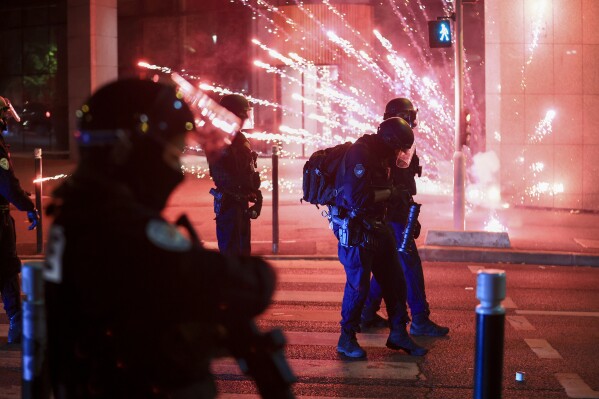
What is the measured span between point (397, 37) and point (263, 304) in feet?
75.3

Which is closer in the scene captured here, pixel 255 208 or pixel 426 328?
pixel 426 328

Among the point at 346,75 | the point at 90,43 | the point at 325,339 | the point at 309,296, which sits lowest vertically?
the point at 325,339

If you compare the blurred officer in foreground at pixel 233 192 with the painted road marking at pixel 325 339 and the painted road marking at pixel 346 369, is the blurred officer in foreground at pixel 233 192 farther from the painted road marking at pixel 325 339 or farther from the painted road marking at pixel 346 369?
the painted road marking at pixel 346 369

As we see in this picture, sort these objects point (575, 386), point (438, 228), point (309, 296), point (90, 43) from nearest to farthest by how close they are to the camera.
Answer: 1. point (575, 386)
2. point (309, 296)
3. point (438, 228)
4. point (90, 43)

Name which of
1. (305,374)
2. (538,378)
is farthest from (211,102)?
(538,378)

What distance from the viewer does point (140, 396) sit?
7.95 ft

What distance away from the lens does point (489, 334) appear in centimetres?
402

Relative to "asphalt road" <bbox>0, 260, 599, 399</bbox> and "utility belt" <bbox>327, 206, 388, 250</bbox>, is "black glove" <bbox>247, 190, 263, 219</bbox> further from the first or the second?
"utility belt" <bbox>327, 206, 388, 250</bbox>

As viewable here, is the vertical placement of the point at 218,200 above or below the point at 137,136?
below

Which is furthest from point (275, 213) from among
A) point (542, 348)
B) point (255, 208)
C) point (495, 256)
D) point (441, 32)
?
point (542, 348)

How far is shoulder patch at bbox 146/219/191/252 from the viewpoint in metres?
2.29

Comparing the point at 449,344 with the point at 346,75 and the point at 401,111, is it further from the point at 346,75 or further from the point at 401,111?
the point at 346,75

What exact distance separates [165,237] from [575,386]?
4.43m

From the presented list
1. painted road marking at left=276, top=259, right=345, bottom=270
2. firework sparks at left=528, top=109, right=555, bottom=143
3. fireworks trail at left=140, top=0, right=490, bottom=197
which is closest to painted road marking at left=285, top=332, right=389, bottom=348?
painted road marking at left=276, top=259, right=345, bottom=270
